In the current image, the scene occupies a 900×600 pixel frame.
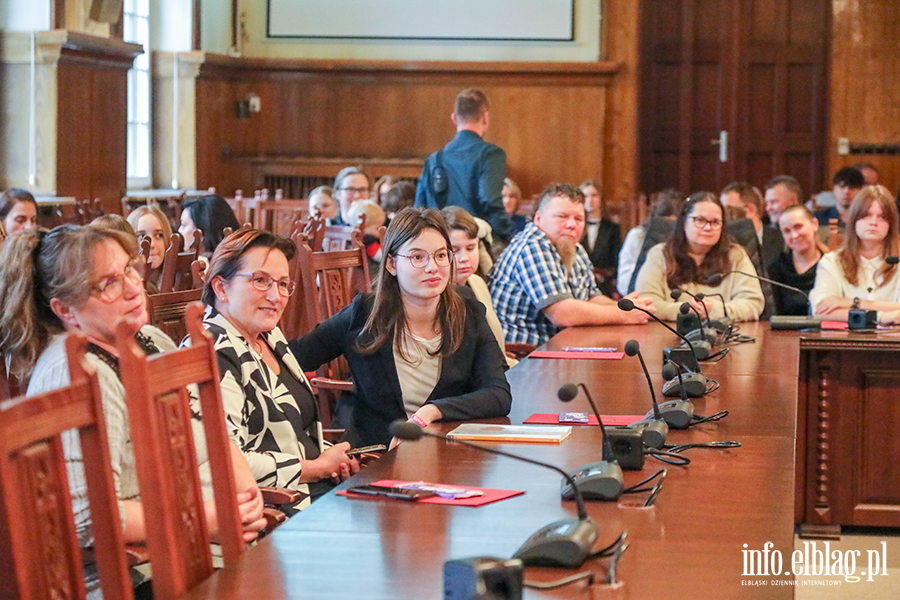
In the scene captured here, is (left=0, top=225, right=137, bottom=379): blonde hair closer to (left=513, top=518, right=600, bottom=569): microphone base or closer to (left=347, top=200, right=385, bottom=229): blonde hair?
(left=513, top=518, right=600, bottom=569): microphone base

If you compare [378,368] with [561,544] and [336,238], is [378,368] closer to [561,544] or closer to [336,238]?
[561,544]

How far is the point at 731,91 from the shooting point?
13023mm

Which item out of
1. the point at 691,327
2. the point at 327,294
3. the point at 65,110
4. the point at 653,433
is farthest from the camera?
the point at 65,110

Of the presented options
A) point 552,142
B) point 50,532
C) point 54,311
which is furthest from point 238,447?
point 552,142

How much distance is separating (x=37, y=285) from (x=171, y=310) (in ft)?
2.49

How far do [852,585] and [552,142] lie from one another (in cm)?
864

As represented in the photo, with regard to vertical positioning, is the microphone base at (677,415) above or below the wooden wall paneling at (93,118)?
below

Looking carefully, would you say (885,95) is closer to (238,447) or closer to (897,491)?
(897,491)

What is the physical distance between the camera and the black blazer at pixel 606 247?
9.03 meters

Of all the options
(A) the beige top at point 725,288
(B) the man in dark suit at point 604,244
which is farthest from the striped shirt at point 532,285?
(B) the man in dark suit at point 604,244

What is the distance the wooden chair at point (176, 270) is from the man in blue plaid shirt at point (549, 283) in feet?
5.27

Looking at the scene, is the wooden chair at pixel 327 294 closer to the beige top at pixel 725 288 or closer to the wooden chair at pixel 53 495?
the beige top at pixel 725 288

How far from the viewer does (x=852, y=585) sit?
4004mm

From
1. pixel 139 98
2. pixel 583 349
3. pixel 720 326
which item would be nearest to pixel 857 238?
pixel 720 326
